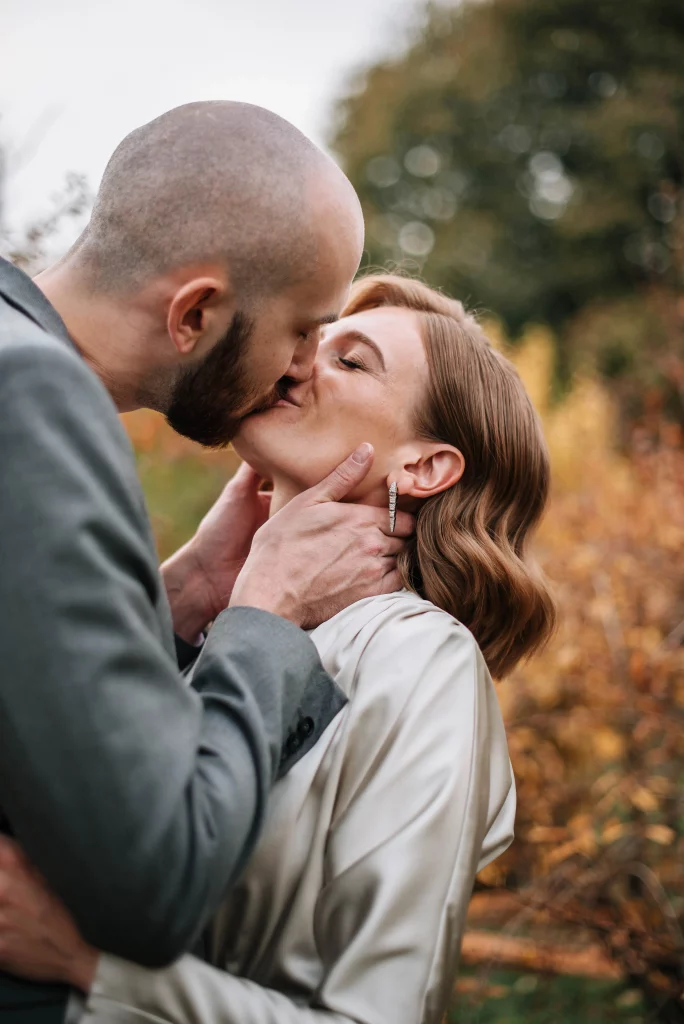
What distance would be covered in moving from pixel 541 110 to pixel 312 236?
941 inches

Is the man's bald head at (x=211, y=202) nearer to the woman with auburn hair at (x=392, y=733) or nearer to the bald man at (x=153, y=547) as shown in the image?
the bald man at (x=153, y=547)

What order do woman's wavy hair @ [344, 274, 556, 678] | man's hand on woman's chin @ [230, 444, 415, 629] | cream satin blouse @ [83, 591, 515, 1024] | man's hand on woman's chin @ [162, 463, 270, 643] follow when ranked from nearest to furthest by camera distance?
1. cream satin blouse @ [83, 591, 515, 1024]
2. man's hand on woman's chin @ [230, 444, 415, 629]
3. woman's wavy hair @ [344, 274, 556, 678]
4. man's hand on woman's chin @ [162, 463, 270, 643]

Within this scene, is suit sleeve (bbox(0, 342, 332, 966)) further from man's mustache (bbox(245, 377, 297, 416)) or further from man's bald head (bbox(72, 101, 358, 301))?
man's mustache (bbox(245, 377, 297, 416))

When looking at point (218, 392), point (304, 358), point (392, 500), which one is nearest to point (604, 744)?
point (392, 500)

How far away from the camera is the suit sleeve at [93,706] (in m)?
1.26

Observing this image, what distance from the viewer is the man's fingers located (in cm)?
235

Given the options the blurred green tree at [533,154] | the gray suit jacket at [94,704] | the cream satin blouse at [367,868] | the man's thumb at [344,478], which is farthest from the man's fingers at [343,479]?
the blurred green tree at [533,154]

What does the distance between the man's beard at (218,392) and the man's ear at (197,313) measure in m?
0.03

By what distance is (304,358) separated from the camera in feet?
7.26

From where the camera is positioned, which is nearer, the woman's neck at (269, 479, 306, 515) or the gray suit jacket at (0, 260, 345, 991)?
the gray suit jacket at (0, 260, 345, 991)

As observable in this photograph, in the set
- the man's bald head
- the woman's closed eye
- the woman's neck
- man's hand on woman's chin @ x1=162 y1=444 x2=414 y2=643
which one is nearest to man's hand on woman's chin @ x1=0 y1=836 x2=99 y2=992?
man's hand on woman's chin @ x1=162 y1=444 x2=414 y2=643

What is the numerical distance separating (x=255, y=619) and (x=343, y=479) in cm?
71

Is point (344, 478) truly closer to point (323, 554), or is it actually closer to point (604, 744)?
point (323, 554)

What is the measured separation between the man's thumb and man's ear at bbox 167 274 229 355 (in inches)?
23.1
